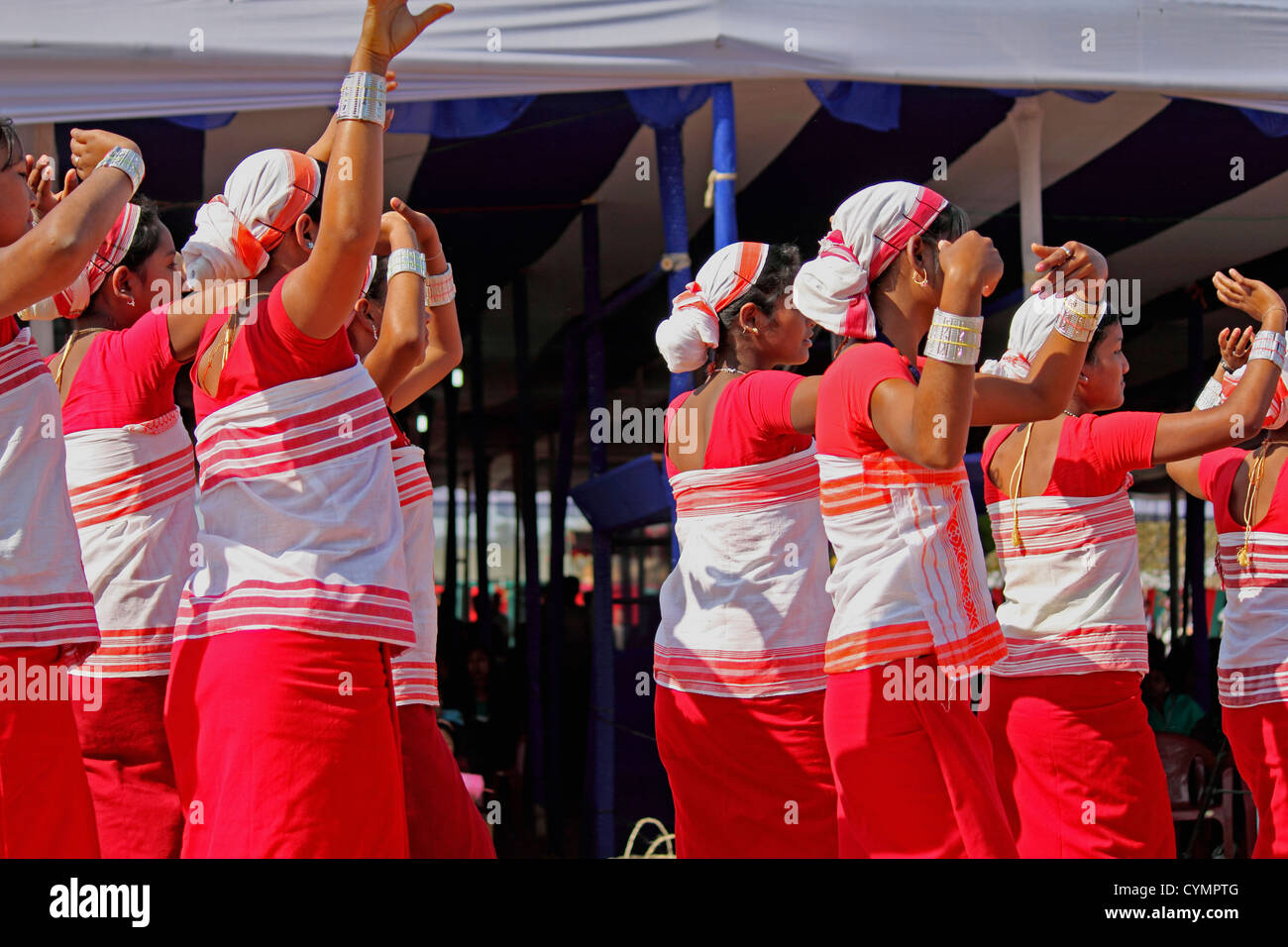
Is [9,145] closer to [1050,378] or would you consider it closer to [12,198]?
[12,198]

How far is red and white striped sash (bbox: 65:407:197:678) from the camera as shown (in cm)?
270

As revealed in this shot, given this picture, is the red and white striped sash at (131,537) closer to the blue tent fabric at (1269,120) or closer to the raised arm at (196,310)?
the raised arm at (196,310)

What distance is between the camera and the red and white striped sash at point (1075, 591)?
3277mm

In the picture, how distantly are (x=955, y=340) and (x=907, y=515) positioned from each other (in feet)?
1.12

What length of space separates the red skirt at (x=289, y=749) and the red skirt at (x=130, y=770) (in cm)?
63

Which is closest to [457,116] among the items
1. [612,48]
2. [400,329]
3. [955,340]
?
[612,48]

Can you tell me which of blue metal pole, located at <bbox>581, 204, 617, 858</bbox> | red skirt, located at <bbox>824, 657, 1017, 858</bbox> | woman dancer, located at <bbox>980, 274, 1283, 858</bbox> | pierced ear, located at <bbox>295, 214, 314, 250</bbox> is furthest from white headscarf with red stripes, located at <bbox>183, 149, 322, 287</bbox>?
blue metal pole, located at <bbox>581, 204, 617, 858</bbox>

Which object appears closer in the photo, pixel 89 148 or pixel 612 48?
pixel 89 148

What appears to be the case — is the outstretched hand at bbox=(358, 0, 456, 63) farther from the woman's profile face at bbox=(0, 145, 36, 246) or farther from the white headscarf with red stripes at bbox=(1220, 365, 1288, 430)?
the white headscarf with red stripes at bbox=(1220, 365, 1288, 430)

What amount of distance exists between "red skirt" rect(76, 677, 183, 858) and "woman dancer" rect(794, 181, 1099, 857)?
53.1 inches

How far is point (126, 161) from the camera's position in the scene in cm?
210

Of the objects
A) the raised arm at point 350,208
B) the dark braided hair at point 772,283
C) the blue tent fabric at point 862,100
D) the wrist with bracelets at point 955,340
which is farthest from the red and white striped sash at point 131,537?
the blue tent fabric at point 862,100
